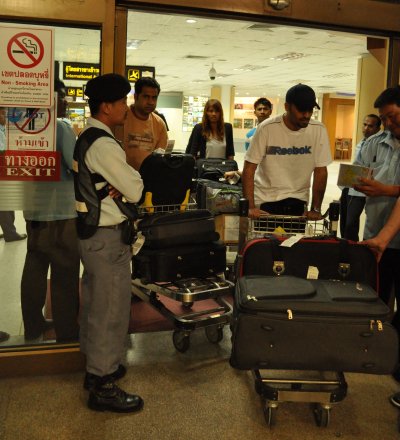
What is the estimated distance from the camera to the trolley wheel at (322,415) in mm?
2379

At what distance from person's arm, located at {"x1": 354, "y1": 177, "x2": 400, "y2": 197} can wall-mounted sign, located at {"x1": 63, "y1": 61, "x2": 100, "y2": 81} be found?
1512 millimetres

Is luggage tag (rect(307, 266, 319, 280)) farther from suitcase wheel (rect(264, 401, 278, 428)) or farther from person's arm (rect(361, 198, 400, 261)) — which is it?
suitcase wheel (rect(264, 401, 278, 428))

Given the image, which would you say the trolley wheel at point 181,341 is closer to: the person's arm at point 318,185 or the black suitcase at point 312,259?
the black suitcase at point 312,259

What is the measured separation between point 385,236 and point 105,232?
1.37 metres

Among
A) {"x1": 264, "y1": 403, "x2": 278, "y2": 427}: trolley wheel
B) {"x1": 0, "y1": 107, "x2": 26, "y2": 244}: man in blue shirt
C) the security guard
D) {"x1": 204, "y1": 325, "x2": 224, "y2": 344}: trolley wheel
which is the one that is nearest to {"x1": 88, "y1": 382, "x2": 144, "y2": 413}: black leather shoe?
the security guard

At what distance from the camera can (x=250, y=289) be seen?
227cm

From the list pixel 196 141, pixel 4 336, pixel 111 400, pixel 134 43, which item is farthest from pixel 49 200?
pixel 134 43

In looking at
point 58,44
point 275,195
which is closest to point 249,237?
point 275,195

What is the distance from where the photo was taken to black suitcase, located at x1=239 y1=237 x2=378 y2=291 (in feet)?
8.27

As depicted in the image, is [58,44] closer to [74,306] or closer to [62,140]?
[62,140]

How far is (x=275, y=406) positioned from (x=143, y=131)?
73.8 inches

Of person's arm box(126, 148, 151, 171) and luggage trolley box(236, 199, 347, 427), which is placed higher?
person's arm box(126, 148, 151, 171)

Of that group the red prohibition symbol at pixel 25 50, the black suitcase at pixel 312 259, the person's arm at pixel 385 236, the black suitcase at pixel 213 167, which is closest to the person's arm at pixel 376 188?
the person's arm at pixel 385 236

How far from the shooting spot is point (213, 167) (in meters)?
4.78
